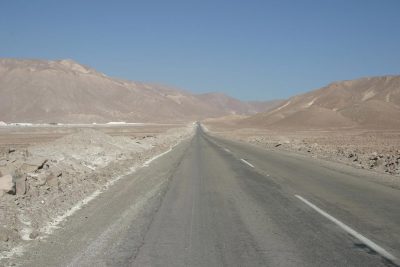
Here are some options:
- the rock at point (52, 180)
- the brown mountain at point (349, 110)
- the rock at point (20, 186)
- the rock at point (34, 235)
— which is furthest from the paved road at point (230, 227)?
the brown mountain at point (349, 110)

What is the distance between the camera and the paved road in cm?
689

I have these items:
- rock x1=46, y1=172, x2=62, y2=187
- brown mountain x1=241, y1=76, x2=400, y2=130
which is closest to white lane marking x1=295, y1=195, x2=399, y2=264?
rock x1=46, y1=172, x2=62, y2=187

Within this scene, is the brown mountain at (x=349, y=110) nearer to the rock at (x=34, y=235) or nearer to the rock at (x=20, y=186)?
the rock at (x=20, y=186)

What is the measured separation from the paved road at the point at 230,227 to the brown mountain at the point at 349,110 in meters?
104

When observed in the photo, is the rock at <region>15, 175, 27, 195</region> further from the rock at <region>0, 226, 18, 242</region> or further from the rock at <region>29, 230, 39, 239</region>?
the rock at <region>29, 230, 39, 239</region>

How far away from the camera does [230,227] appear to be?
348 inches

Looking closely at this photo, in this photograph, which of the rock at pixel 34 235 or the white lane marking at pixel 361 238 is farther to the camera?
the rock at pixel 34 235

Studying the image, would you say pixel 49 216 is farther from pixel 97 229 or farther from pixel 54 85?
pixel 54 85

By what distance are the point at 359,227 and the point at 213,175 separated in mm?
8957

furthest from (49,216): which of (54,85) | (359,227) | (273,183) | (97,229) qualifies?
(54,85)

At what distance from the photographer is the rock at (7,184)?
1108cm

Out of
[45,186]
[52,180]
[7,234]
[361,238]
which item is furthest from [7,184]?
[361,238]

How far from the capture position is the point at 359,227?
889 cm

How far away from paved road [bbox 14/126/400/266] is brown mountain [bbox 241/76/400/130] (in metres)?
104
